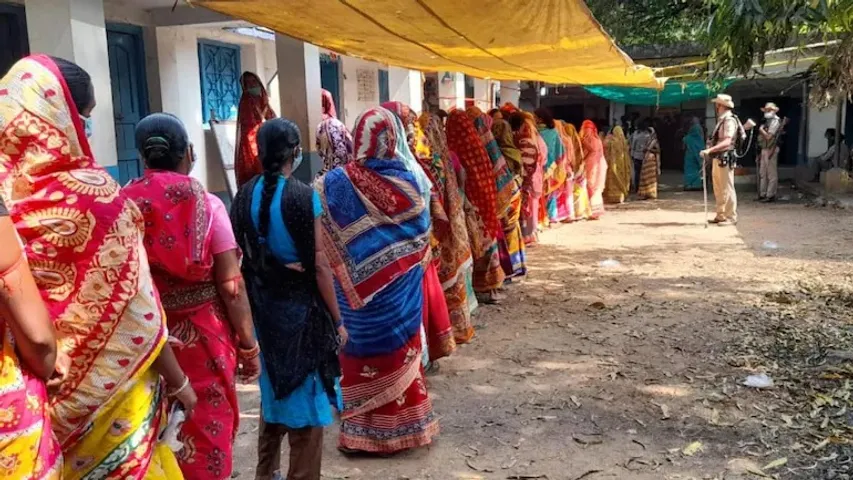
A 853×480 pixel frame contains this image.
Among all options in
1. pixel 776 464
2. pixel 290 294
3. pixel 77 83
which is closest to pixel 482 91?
pixel 776 464

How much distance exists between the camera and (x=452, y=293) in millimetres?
4977

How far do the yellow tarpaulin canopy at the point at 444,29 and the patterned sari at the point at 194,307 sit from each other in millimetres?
1221

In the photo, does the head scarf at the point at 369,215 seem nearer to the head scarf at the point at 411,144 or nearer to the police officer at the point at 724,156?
the head scarf at the point at 411,144

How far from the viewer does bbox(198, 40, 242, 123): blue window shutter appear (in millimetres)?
7953

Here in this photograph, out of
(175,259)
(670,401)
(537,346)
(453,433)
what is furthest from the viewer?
(537,346)

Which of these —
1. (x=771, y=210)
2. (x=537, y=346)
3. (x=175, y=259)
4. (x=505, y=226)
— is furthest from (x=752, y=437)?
(x=771, y=210)

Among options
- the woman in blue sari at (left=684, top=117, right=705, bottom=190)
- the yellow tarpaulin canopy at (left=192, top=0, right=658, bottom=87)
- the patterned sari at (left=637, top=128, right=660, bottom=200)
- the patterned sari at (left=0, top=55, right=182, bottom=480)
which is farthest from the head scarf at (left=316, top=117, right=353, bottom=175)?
the woman in blue sari at (left=684, top=117, right=705, bottom=190)

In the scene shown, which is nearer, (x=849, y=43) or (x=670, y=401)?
(x=670, y=401)

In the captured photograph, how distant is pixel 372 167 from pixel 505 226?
11.6ft

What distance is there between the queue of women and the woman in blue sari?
13.0 meters

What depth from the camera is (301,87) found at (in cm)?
681

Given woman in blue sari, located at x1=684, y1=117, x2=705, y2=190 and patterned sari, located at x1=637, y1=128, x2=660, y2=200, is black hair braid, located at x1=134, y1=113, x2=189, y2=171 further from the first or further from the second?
woman in blue sari, located at x1=684, y1=117, x2=705, y2=190

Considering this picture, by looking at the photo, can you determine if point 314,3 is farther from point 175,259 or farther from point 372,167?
point 175,259

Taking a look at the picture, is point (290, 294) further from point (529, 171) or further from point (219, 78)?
point (219, 78)
